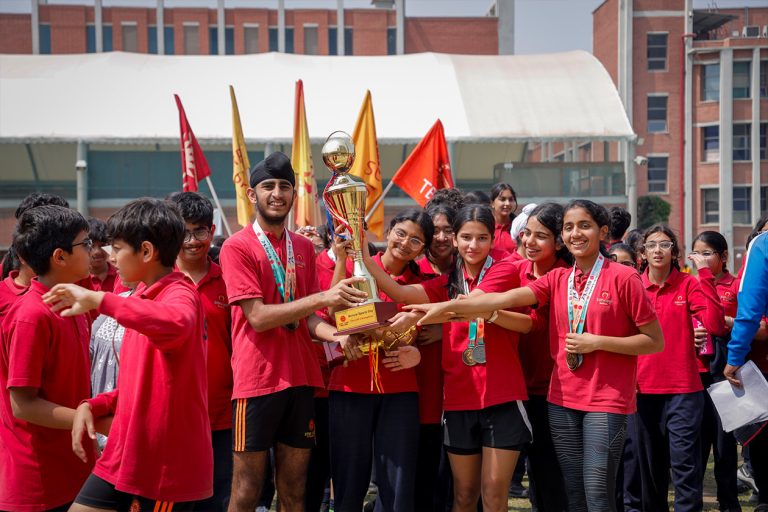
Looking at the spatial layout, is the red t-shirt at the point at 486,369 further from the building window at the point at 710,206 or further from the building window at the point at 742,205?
the building window at the point at 710,206

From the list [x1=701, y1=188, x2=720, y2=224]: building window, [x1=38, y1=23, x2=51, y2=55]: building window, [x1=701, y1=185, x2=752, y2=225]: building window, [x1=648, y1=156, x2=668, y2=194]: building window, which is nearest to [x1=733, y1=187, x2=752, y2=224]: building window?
[x1=701, y1=185, x2=752, y2=225]: building window

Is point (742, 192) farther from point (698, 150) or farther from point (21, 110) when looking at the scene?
point (21, 110)

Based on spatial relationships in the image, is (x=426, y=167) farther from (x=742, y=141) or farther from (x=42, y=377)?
(x=742, y=141)

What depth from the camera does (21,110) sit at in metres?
25.3

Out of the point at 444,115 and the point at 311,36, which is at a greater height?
the point at 311,36

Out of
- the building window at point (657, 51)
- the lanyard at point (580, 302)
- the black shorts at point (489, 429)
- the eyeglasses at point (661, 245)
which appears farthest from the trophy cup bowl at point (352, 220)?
the building window at point (657, 51)

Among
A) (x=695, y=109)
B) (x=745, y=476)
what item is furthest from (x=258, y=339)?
(x=695, y=109)

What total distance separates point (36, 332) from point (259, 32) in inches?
2244

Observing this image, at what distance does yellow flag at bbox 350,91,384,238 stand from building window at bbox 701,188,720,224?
135ft

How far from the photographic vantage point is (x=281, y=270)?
4.62 meters

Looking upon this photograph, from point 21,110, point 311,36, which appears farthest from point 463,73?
point 311,36

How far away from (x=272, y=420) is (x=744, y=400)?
3290mm

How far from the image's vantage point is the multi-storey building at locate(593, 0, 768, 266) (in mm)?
46781

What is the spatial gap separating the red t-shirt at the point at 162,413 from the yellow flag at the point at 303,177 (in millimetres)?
6739
